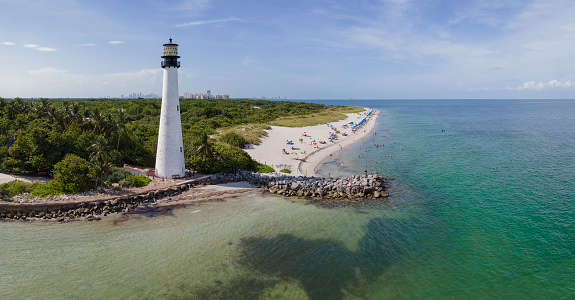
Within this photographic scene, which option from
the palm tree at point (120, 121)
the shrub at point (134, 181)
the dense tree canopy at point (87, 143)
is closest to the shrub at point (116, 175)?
the shrub at point (134, 181)

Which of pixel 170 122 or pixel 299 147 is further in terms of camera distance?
pixel 299 147

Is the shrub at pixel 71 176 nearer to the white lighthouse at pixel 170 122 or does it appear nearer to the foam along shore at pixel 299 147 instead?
the white lighthouse at pixel 170 122

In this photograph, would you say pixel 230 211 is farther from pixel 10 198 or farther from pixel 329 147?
pixel 329 147

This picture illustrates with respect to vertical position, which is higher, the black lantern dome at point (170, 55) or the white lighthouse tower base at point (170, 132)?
the black lantern dome at point (170, 55)

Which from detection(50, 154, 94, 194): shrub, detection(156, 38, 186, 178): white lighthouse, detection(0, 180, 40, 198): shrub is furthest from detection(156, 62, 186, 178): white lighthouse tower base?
detection(0, 180, 40, 198): shrub

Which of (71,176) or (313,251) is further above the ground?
(71,176)

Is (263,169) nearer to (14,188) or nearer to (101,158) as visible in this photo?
(101,158)

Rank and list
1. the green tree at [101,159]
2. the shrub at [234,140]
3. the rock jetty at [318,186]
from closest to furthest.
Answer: the green tree at [101,159], the rock jetty at [318,186], the shrub at [234,140]

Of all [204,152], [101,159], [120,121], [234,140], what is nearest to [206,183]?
[204,152]
